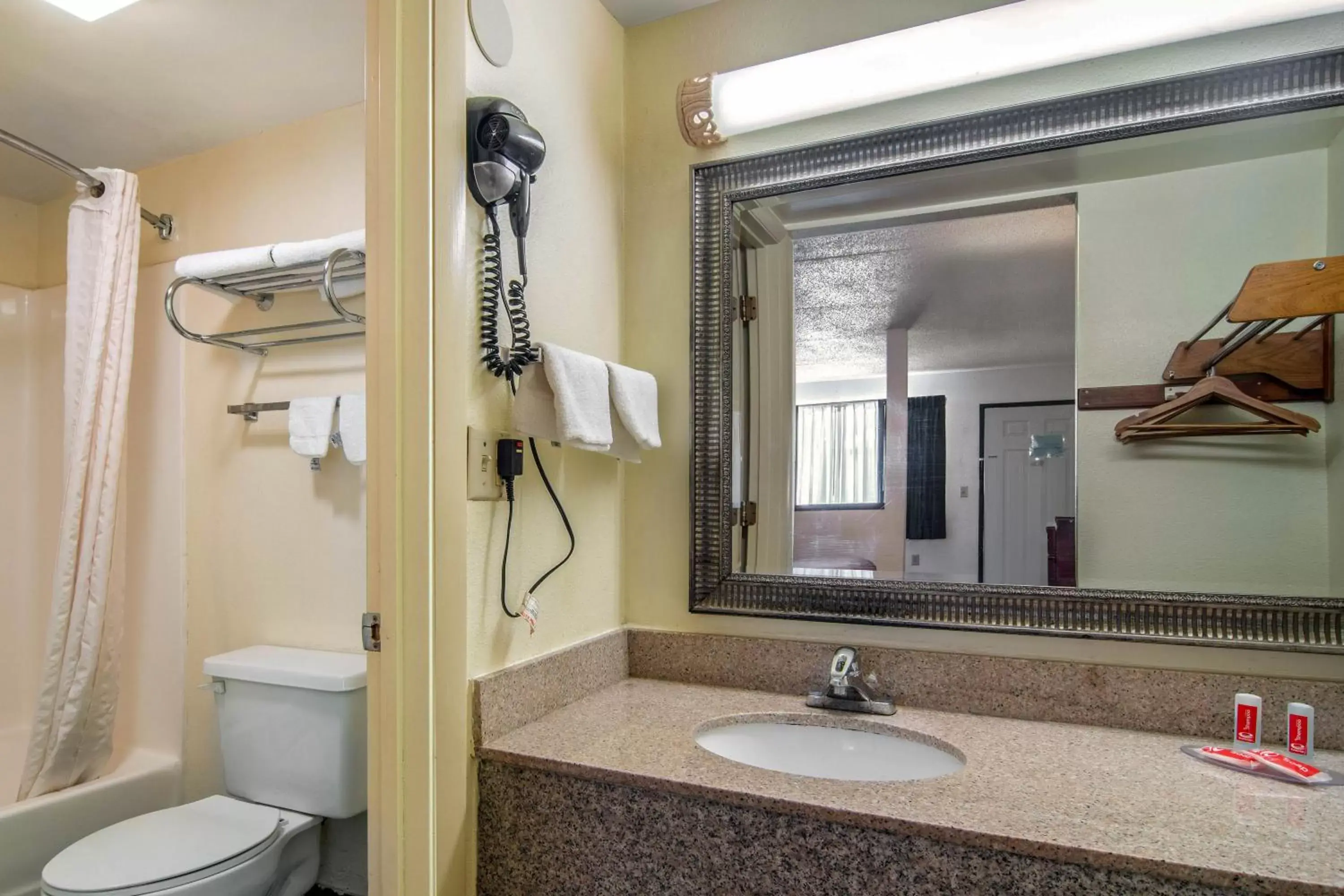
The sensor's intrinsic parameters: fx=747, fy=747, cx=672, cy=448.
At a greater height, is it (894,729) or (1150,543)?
(1150,543)

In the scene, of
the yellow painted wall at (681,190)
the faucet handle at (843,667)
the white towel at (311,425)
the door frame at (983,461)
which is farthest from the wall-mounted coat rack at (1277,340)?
the white towel at (311,425)

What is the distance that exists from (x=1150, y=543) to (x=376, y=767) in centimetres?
124

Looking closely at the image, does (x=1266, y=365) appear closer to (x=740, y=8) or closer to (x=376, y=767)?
(x=740, y=8)

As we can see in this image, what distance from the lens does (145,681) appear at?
217 cm

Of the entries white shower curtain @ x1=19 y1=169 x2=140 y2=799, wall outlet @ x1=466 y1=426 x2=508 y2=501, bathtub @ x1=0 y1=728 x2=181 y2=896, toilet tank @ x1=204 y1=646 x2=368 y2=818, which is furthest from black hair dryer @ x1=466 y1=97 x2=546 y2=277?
bathtub @ x1=0 y1=728 x2=181 y2=896

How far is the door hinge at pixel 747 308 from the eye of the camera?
1483 mm

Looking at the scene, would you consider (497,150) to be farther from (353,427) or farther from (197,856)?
(197,856)

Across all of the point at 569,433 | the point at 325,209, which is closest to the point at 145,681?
the point at 325,209

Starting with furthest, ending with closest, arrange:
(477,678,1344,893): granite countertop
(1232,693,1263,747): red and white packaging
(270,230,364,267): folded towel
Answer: (270,230,364,267): folded towel
(1232,693,1263,747): red and white packaging
(477,678,1344,893): granite countertop

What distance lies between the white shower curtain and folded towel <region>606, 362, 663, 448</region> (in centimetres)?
147

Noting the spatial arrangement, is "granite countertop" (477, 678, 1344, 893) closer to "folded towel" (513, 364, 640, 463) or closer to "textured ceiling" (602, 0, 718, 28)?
"folded towel" (513, 364, 640, 463)

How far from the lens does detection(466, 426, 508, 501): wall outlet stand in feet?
3.62

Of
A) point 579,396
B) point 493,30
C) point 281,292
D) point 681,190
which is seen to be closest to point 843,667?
point 579,396

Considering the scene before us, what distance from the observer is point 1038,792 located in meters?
0.93
